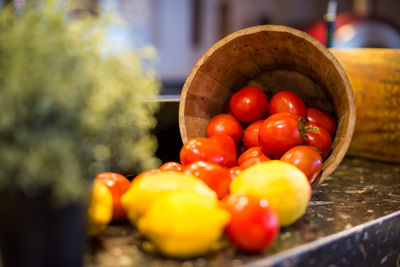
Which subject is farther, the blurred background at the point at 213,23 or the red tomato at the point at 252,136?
the blurred background at the point at 213,23

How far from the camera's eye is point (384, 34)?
3736 millimetres

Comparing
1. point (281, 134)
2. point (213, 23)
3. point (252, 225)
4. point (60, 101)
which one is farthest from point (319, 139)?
point (213, 23)

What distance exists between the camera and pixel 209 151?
2.62 feet

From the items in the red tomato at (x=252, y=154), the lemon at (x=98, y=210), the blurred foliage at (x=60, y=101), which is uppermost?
the blurred foliage at (x=60, y=101)

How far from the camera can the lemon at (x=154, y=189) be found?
59 cm

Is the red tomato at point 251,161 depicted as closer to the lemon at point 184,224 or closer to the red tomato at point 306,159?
the red tomato at point 306,159

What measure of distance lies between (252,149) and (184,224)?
41cm

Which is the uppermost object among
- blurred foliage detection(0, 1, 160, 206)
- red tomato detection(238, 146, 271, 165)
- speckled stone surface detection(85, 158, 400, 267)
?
blurred foliage detection(0, 1, 160, 206)

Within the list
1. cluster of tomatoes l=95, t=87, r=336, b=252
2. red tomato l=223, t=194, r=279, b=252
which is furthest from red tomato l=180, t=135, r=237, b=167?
red tomato l=223, t=194, r=279, b=252

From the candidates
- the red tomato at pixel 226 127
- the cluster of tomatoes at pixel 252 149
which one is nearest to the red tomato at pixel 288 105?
the cluster of tomatoes at pixel 252 149

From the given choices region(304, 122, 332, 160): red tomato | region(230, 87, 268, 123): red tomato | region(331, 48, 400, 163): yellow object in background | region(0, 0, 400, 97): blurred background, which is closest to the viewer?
region(304, 122, 332, 160): red tomato

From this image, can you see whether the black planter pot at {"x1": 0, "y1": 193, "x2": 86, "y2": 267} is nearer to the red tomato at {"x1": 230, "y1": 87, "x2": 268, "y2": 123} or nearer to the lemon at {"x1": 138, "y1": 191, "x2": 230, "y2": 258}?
the lemon at {"x1": 138, "y1": 191, "x2": 230, "y2": 258}

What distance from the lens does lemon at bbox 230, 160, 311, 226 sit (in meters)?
0.62

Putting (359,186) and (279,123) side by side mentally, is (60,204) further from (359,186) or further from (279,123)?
(359,186)
